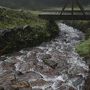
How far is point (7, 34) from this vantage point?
33.5 meters

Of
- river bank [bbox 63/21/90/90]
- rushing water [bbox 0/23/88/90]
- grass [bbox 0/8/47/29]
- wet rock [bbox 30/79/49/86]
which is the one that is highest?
grass [bbox 0/8/47/29]

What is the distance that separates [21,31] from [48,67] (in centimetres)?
966

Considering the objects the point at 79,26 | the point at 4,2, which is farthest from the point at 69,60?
the point at 4,2

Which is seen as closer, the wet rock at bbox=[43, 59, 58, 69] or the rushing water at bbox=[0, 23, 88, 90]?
the rushing water at bbox=[0, 23, 88, 90]

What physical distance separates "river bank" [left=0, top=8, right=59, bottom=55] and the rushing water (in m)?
1.20

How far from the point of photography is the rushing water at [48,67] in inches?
924

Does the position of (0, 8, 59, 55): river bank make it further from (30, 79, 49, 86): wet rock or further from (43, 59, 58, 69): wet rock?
(30, 79, 49, 86): wet rock

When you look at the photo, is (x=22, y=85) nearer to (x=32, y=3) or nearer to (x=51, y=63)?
(x=51, y=63)

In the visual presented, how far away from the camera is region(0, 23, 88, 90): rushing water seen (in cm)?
2347

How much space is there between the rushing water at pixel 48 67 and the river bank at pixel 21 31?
3.94 feet

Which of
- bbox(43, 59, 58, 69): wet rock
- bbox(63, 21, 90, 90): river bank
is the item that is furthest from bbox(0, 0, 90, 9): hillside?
bbox(43, 59, 58, 69): wet rock

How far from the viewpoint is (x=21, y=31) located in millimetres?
35094

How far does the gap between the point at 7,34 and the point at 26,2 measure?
5518 cm

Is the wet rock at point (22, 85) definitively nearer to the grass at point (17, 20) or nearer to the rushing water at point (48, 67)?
the rushing water at point (48, 67)
